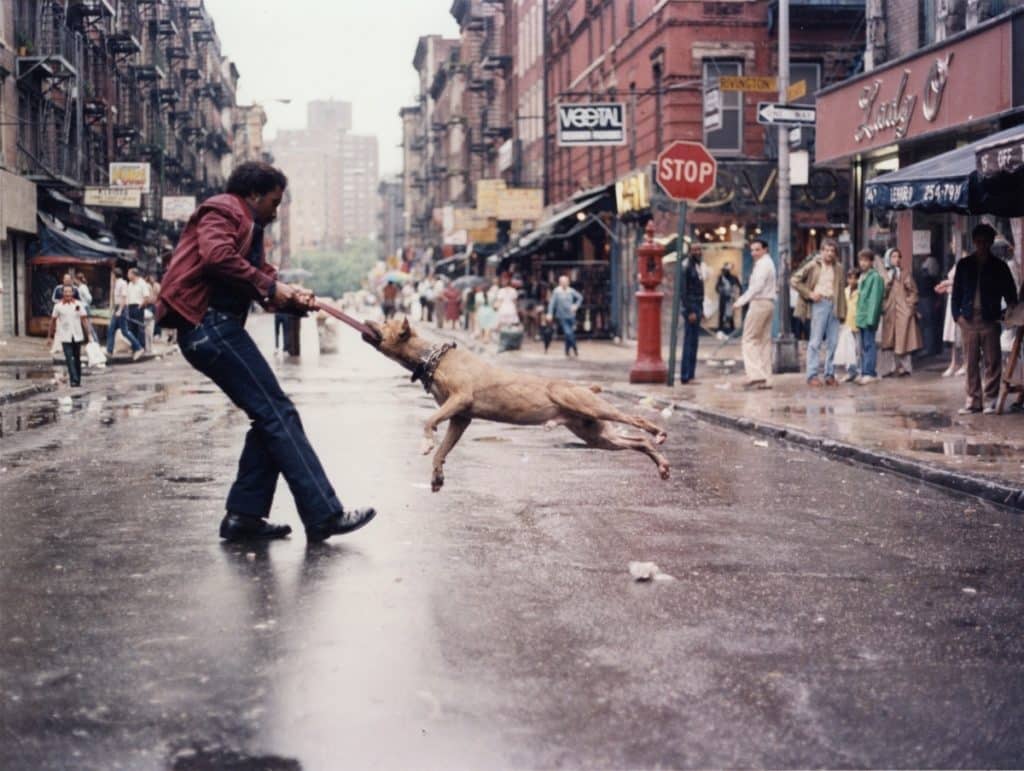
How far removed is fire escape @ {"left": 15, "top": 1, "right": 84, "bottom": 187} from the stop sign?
2578 cm

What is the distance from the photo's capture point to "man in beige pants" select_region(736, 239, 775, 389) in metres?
19.9

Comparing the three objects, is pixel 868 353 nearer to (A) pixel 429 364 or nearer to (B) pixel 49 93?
(A) pixel 429 364

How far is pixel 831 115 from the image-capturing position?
25.8 meters

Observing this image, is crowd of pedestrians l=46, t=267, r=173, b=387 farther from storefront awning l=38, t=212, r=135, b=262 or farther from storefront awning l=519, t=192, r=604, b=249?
storefront awning l=519, t=192, r=604, b=249

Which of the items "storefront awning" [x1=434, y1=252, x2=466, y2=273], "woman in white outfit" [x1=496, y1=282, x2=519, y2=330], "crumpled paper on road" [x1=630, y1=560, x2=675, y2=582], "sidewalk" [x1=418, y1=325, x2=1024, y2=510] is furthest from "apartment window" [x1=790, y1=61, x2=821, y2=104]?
"storefront awning" [x1=434, y1=252, x2=466, y2=273]

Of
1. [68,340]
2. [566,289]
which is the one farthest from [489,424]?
[566,289]

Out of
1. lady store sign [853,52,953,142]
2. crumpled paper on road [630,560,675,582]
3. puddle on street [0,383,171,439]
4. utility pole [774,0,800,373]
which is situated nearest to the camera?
crumpled paper on road [630,560,675,582]

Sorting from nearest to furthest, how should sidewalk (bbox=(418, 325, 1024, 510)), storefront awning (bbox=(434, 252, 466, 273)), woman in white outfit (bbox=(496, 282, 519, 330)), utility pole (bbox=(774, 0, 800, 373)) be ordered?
sidewalk (bbox=(418, 325, 1024, 510)) < utility pole (bbox=(774, 0, 800, 373)) < woman in white outfit (bbox=(496, 282, 519, 330)) < storefront awning (bbox=(434, 252, 466, 273))

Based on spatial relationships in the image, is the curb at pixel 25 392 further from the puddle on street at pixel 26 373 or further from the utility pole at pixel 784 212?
the utility pole at pixel 784 212

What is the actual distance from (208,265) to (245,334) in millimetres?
453

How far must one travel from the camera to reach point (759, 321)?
19.9 metres

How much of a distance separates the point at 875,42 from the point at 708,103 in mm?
9043

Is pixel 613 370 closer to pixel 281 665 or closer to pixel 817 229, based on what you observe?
pixel 817 229

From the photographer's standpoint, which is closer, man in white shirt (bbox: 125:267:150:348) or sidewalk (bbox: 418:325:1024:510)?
sidewalk (bbox: 418:325:1024:510)
